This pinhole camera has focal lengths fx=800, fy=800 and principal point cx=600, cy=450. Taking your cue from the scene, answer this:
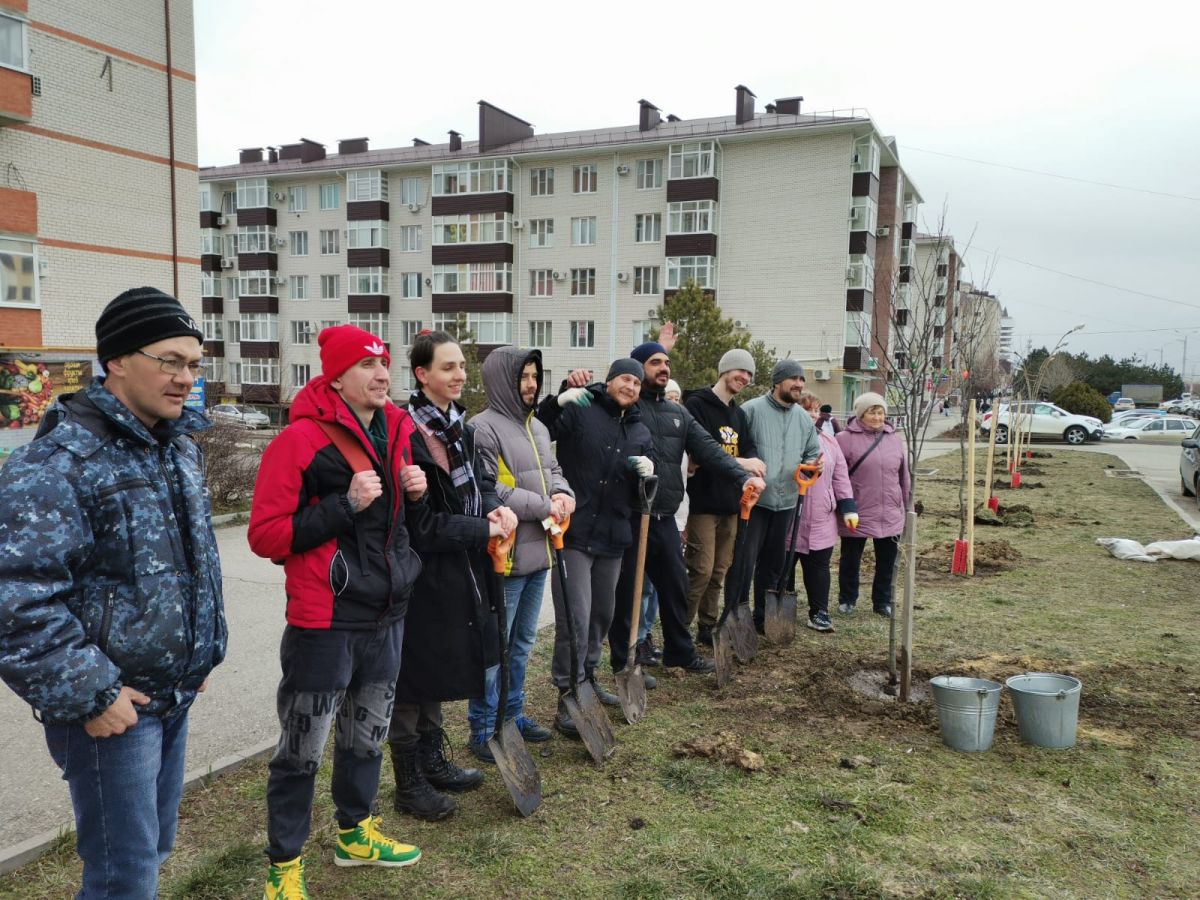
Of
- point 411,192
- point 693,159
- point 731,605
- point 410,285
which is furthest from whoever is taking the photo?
point 410,285

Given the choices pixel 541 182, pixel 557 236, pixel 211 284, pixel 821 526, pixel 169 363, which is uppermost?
pixel 541 182

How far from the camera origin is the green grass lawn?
293 cm

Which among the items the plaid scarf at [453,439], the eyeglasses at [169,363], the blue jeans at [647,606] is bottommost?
the blue jeans at [647,606]

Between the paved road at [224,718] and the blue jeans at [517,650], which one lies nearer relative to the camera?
the paved road at [224,718]

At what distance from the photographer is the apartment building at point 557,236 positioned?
116 feet

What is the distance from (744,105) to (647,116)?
16.2ft

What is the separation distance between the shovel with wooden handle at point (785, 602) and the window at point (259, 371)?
145ft

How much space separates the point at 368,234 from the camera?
4309cm

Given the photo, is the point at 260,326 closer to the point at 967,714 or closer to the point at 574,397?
the point at 574,397

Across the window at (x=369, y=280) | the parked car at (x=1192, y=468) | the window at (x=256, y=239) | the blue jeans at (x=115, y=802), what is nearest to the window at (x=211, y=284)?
the window at (x=256, y=239)

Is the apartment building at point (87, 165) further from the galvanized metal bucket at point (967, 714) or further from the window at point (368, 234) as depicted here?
the window at point (368, 234)

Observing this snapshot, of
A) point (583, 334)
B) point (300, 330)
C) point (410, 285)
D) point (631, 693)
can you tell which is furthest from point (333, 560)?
point (300, 330)

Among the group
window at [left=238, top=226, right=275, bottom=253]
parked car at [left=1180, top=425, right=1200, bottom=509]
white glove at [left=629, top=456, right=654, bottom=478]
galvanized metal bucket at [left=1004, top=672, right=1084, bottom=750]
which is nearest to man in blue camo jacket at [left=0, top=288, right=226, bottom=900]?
white glove at [left=629, top=456, right=654, bottom=478]

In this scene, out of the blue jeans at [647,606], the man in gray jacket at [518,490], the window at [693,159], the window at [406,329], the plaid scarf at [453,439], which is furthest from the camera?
the window at [406,329]
